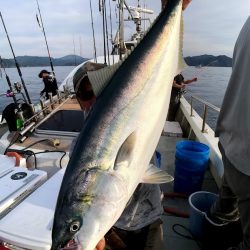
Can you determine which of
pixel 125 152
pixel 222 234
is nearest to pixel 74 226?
pixel 125 152

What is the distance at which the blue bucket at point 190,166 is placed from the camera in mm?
3818

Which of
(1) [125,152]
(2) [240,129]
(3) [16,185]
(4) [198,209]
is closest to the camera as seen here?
(1) [125,152]

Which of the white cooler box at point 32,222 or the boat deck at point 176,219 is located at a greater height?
the white cooler box at point 32,222

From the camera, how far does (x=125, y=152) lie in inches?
44.6

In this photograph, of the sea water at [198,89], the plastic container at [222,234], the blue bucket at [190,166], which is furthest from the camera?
the sea water at [198,89]

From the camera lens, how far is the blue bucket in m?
3.82

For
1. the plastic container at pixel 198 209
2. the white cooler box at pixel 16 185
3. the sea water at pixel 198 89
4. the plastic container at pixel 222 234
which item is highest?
the white cooler box at pixel 16 185

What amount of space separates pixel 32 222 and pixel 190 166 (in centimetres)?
243

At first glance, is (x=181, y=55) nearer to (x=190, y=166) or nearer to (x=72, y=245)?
(x=72, y=245)

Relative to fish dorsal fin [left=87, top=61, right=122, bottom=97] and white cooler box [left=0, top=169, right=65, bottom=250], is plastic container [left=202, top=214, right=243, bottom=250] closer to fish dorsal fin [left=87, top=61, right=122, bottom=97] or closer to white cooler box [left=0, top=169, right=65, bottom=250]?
white cooler box [left=0, top=169, right=65, bottom=250]

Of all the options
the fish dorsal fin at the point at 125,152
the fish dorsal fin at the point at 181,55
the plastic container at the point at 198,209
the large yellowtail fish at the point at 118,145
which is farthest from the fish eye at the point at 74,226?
the plastic container at the point at 198,209

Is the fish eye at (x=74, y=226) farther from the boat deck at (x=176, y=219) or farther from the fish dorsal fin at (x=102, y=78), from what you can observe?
the boat deck at (x=176, y=219)

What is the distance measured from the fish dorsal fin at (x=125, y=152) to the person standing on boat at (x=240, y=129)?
1.07 meters

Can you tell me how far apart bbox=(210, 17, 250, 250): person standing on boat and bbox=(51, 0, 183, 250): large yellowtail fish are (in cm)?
69
